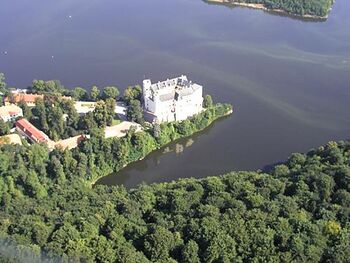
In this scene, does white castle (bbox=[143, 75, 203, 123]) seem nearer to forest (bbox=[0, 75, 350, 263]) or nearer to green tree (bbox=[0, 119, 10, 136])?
forest (bbox=[0, 75, 350, 263])

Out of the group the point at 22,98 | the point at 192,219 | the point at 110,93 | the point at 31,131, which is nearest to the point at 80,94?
the point at 110,93

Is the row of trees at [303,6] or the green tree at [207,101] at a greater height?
the row of trees at [303,6]

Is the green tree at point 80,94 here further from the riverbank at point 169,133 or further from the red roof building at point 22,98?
the riverbank at point 169,133

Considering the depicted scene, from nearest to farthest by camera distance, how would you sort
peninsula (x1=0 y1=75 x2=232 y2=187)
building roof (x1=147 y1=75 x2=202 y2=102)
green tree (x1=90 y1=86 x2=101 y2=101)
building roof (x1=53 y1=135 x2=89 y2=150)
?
1. peninsula (x1=0 y1=75 x2=232 y2=187)
2. building roof (x1=53 y1=135 x2=89 y2=150)
3. building roof (x1=147 y1=75 x2=202 y2=102)
4. green tree (x1=90 y1=86 x2=101 y2=101)

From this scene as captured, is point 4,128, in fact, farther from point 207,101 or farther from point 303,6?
point 303,6

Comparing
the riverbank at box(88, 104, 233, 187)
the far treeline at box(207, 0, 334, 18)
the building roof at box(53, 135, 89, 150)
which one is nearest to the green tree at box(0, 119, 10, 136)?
the building roof at box(53, 135, 89, 150)

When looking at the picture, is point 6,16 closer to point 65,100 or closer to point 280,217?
point 65,100

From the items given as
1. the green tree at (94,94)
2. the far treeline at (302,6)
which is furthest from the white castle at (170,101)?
the far treeline at (302,6)

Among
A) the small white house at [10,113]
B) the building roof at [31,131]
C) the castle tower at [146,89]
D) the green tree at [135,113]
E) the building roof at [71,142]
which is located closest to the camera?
the building roof at [71,142]
